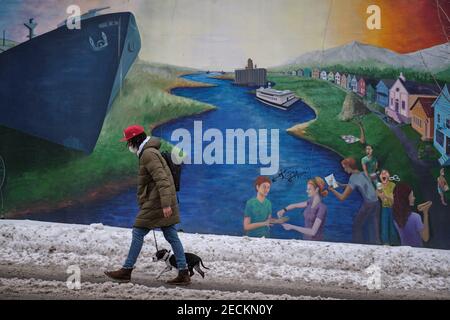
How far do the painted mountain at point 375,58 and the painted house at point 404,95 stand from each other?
0.21 metres

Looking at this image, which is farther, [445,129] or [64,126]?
[64,126]

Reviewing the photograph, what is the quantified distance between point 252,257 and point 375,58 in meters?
2.91

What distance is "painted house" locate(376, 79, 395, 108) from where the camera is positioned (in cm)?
970

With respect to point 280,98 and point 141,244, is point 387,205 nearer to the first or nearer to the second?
point 280,98

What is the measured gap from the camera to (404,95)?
9.64m

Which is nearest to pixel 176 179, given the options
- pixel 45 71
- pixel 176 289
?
pixel 176 289

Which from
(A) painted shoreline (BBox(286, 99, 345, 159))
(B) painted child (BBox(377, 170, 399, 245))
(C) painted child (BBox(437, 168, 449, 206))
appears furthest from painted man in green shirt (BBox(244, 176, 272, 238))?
(C) painted child (BBox(437, 168, 449, 206))

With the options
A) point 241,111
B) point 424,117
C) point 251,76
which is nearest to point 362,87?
point 424,117

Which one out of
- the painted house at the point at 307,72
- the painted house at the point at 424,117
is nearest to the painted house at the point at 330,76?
the painted house at the point at 307,72

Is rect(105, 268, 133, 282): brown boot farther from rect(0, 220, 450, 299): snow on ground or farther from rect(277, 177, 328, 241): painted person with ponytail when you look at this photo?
rect(277, 177, 328, 241): painted person with ponytail

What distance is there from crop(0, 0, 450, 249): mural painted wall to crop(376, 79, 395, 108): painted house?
23 millimetres

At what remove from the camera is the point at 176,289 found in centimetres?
813
